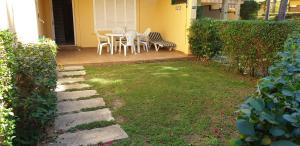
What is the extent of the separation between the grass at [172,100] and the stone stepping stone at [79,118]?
0.67 feet

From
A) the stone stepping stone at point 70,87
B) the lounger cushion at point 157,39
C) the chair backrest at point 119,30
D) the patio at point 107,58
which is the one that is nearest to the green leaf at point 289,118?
the stone stepping stone at point 70,87

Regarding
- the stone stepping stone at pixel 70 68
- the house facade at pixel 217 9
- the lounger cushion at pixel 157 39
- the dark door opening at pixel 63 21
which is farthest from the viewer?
the dark door opening at pixel 63 21

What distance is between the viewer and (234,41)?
5.93 meters

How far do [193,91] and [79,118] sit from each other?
234cm

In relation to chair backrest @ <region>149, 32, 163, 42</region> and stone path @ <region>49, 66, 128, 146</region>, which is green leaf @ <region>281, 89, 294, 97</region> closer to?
stone path @ <region>49, 66, 128, 146</region>

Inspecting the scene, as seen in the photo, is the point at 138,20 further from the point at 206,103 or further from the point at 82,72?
the point at 206,103

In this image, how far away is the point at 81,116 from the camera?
359cm

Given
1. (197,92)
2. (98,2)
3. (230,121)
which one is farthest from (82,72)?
(98,2)

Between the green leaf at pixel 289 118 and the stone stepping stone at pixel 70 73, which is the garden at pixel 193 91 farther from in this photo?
the stone stepping stone at pixel 70 73

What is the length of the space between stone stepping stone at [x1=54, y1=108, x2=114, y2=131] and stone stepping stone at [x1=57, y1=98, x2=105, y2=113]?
0.24 metres

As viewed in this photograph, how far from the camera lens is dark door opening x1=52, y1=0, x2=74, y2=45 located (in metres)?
12.0

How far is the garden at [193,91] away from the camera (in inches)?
37.7

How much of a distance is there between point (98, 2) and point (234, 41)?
6506mm

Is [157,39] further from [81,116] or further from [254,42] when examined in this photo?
[81,116]
